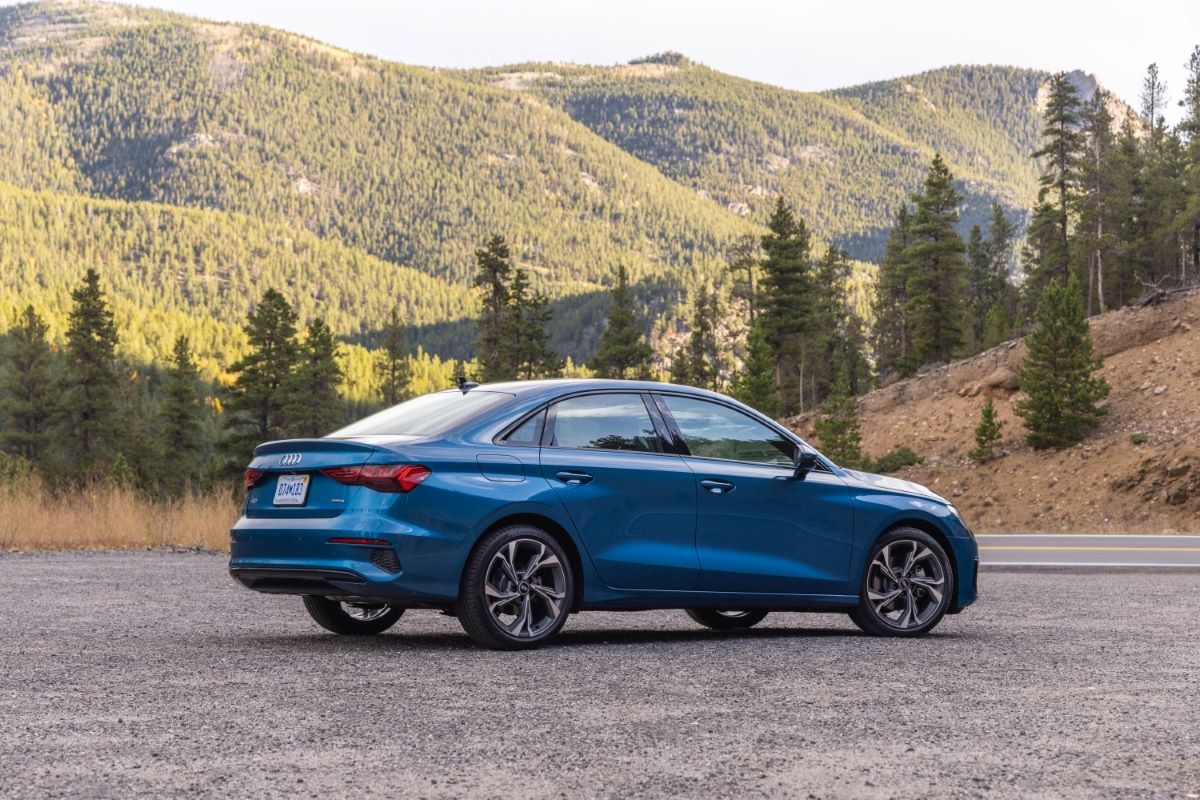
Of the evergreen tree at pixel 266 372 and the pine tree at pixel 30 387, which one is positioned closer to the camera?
the evergreen tree at pixel 266 372

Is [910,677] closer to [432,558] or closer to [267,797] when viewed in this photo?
[432,558]

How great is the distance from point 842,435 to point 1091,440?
9116mm

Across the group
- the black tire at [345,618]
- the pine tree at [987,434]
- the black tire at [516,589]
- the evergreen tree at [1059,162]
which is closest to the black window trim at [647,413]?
the black tire at [516,589]

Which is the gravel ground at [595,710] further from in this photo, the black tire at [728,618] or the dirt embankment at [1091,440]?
the dirt embankment at [1091,440]

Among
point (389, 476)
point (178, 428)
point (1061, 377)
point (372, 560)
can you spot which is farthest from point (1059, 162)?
point (372, 560)

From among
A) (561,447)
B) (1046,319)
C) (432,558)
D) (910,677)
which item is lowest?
(910,677)

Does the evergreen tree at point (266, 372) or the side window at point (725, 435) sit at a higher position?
the evergreen tree at point (266, 372)

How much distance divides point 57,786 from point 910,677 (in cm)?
448

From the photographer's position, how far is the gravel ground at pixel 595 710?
4965 mm

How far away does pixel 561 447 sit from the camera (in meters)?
8.83

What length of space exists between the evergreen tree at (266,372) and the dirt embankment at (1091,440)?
34778 mm

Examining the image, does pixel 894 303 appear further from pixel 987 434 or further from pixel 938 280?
pixel 987 434

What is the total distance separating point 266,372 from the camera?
77000mm

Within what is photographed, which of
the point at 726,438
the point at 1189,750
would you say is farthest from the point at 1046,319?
the point at 1189,750
